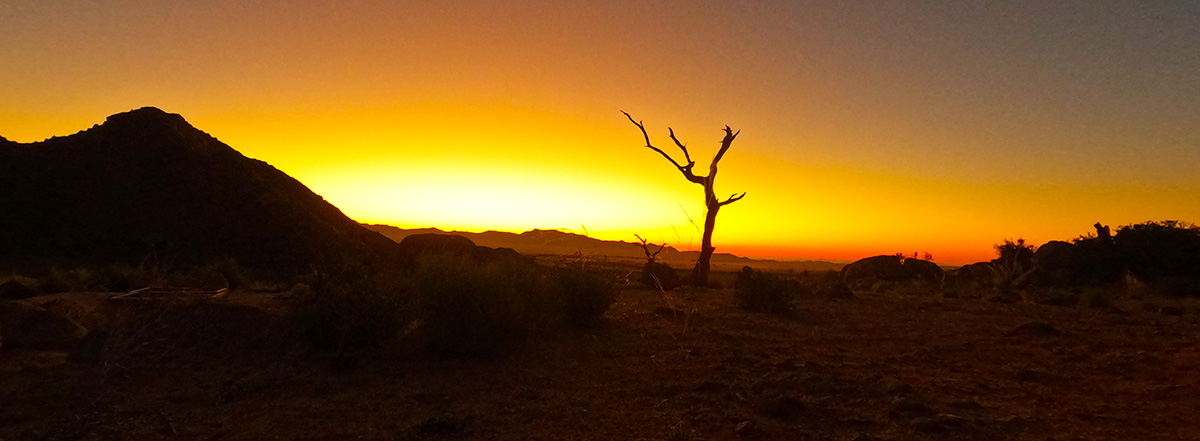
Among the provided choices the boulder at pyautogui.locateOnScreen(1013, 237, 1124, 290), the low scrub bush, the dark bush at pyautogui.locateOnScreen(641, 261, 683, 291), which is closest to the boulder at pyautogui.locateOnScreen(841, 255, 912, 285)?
the boulder at pyautogui.locateOnScreen(1013, 237, 1124, 290)

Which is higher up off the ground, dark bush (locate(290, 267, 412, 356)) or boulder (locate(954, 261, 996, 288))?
boulder (locate(954, 261, 996, 288))

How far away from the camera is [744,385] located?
736 centimetres

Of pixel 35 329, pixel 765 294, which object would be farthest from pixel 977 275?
pixel 35 329

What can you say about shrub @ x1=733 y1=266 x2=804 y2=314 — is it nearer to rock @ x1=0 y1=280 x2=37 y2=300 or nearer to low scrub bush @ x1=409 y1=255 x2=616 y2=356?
low scrub bush @ x1=409 y1=255 x2=616 y2=356

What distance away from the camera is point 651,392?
716 centimetres

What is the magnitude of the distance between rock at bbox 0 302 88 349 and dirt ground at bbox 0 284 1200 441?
29 centimetres

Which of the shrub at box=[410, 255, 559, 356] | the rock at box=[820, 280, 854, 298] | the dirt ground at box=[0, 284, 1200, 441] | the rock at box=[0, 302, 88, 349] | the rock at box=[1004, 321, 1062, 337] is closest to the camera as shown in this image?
the dirt ground at box=[0, 284, 1200, 441]

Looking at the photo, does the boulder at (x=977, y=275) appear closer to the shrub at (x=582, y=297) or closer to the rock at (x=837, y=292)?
the rock at (x=837, y=292)

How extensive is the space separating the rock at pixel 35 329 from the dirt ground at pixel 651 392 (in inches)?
11.6

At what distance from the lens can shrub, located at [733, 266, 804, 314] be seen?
49.0 feet

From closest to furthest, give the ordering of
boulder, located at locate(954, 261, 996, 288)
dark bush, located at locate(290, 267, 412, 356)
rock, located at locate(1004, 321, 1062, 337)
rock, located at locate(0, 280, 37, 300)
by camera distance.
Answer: dark bush, located at locate(290, 267, 412, 356) < rock, located at locate(1004, 321, 1062, 337) < rock, located at locate(0, 280, 37, 300) < boulder, located at locate(954, 261, 996, 288)

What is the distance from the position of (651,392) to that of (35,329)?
929 centimetres

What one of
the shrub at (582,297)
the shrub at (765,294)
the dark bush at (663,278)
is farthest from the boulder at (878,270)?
the shrub at (582,297)

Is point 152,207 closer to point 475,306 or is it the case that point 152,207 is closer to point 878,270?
point 475,306
